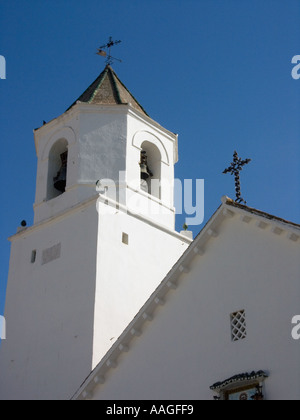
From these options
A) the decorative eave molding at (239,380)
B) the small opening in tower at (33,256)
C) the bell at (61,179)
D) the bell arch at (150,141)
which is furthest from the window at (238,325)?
the bell at (61,179)

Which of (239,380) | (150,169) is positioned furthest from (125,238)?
(239,380)

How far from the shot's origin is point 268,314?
1377 centimetres

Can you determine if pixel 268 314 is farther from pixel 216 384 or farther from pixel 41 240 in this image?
pixel 41 240

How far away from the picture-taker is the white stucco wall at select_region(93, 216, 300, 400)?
1345 centimetres

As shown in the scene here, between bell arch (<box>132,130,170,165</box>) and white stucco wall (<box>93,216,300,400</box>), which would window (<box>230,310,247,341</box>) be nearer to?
white stucco wall (<box>93,216,300,400</box>)

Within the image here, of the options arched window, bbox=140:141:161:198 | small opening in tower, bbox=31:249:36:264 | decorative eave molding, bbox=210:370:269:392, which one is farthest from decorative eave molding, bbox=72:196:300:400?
arched window, bbox=140:141:161:198

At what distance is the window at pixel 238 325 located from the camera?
14045 mm

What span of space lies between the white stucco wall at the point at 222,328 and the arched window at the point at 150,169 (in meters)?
7.21

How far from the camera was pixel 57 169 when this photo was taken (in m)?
23.0

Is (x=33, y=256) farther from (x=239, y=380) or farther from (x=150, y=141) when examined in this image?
(x=239, y=380)

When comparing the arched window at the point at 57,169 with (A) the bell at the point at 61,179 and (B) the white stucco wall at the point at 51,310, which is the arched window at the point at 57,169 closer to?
(A) the bell at the point at 61,179

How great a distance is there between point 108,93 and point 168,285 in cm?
947
